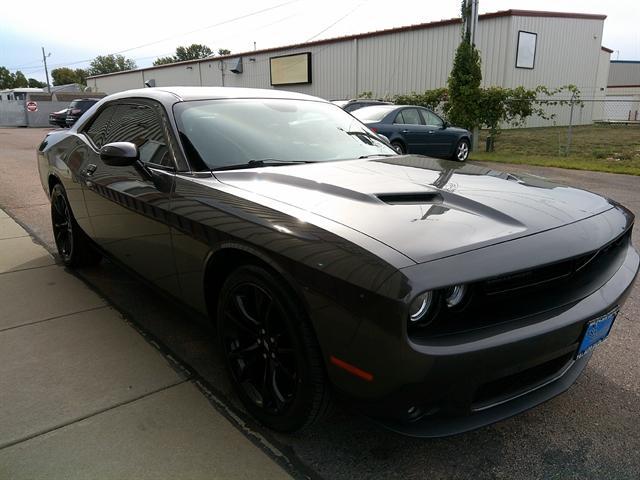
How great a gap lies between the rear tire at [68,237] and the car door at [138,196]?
1.86ft

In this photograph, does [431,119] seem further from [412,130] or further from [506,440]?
[506,440]

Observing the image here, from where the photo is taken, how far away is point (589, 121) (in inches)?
1153

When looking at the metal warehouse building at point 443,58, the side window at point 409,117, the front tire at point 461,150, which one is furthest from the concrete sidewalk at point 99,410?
the metal warehouse building at point 443,58

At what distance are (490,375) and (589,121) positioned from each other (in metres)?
32.3

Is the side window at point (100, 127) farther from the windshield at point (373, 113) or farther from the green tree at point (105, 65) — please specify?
the green tree at point (105, 65)

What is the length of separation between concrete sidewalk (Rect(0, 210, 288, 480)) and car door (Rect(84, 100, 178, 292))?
1.63 ft

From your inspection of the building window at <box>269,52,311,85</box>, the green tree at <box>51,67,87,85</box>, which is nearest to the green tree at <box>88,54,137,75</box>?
the green tree at <box>51,67,87,85</box>

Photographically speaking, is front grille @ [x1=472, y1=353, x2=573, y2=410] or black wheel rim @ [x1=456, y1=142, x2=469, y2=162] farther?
black wheel rim @ [x1=456, y1=142, x2=469, y2=162]

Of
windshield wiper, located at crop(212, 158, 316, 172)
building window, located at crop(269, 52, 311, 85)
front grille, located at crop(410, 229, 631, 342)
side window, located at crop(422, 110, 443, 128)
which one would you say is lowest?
front grille, located at crop(410, 229, 631, 342)

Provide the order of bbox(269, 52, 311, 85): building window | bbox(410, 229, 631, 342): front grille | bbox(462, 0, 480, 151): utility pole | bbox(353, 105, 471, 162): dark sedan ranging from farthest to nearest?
bbox(269, 52, 311, 85): building window < bbox(462, 0, 480, 151): utility pole < bbox(353, 105, 471, 162): dark sedan < bbox(410, 229, 631, 342): front grille

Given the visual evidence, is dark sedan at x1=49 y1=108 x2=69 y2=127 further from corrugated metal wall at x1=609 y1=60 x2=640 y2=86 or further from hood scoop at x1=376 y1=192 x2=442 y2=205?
corrugated metal wall at x1=609 y1=60 x2=640 y2=86

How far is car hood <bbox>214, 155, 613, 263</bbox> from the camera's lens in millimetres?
1852

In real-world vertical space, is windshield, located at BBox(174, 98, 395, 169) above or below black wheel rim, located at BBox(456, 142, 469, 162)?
above

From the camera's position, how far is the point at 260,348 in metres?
2.27
